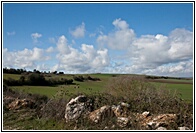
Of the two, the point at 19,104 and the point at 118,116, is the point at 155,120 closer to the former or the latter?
the point at 118,116

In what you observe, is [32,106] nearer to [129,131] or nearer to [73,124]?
[73,124]

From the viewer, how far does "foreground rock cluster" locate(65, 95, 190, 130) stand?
8.38 meters

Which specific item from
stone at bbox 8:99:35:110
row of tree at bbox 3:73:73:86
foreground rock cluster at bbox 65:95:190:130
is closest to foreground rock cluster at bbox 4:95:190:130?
foreground rock cluster at bbox 65:95:190:130

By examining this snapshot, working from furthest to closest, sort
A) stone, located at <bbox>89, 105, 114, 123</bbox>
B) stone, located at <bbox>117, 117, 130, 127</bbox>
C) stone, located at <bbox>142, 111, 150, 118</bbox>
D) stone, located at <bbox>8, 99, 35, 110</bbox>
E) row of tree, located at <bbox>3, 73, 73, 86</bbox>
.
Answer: row of tree, located at <bbox>3, 73, 73, 86</bbox> < stone, located at <bbox>8, 99, 35, 110</bbox> < stone, located at <bbox>89, 105, 114, 123</bbox> < stone, located at <bbox>142, 111, 150, 118</bbox> < stone, located at <bbox>117, 117, 130, 127</bbox>

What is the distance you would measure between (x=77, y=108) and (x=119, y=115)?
1.73 m

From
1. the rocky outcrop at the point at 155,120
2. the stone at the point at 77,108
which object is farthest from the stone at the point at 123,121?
the stone at the point at 77,108

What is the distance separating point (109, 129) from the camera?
864 centimetres

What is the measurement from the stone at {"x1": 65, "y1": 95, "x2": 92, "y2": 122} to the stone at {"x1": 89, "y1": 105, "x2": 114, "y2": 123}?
1.30 ft

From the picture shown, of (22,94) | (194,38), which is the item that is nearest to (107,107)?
(194,38)

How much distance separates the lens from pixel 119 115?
912cm

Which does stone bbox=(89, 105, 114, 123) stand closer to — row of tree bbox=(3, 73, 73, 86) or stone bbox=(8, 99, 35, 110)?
stone bbox=(8, 99, 35, 110)

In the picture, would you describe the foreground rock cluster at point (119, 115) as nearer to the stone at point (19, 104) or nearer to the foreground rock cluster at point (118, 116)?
the foreground rock cluster at point (118, 116)

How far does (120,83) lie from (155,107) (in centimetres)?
370

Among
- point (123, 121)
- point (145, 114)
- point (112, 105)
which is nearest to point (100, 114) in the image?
point (112, 105)
